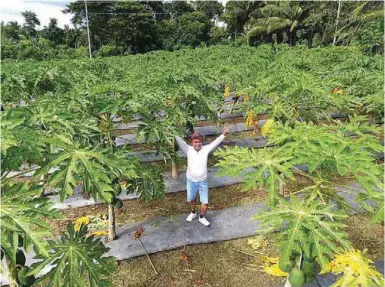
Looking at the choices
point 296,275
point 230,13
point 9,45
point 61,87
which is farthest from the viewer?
point 230,13

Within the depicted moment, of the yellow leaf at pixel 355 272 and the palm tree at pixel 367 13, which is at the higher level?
the palm tree at pixel 367 13

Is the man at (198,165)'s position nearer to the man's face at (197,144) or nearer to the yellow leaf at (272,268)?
the man's face at (197,144)

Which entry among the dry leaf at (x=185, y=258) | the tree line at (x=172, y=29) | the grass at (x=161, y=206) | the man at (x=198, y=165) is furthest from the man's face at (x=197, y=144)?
the tree line at (x=172, y=29)

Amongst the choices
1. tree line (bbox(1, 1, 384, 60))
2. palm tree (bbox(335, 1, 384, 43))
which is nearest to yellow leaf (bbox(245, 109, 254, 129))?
palm tree (bbox(335, 1, 384, 43))

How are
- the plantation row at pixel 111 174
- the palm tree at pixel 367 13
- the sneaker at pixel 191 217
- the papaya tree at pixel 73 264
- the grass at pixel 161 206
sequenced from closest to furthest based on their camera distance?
the plantation row at pixel 111 174
the papaya tree at pixel 73 264
the sneaker at pixel 191 217
the grass at pixel 161 206
the palm tree at pixel 367 13

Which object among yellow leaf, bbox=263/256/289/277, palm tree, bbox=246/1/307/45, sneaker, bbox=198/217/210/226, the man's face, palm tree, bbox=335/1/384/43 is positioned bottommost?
yellow leaf, bbox=263/256/289/277

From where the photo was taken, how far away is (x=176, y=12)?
135 feet

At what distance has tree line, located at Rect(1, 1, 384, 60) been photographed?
2816 cm

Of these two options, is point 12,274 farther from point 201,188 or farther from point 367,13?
point 367,13

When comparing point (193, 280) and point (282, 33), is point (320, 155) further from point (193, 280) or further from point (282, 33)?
point (282, 33)

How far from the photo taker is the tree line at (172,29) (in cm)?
2816

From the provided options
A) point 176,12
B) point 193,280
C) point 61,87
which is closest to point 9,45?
point 176,12

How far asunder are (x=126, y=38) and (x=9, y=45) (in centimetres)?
1085

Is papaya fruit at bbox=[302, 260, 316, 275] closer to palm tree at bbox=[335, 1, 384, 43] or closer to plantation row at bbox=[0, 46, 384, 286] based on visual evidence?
plantation row at bbox=[0, 46, 384, 286]
